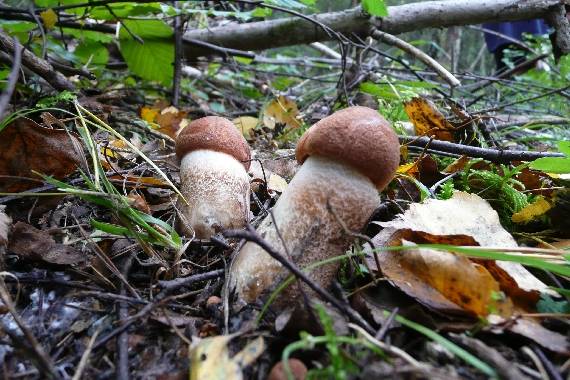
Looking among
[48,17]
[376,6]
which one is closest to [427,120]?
[376,6]

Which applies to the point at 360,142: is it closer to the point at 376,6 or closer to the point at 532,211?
the point at 532,211

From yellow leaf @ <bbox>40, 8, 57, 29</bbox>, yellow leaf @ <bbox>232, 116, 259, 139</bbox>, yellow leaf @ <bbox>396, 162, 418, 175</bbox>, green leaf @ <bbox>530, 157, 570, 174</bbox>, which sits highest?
yellow leaf @ <bbox>40, 8, 57, 29</bbox>

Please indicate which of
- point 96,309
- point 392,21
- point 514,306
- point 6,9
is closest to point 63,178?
point 96,309

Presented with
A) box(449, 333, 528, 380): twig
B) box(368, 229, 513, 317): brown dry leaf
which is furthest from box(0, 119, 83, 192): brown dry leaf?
box(449, 333, 528, 380): twig

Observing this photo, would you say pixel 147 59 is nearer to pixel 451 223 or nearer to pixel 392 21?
pixel 392 21

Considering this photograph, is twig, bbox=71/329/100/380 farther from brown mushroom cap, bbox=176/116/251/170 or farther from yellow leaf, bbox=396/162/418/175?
yellow leaf, bbox=396/162/418/175

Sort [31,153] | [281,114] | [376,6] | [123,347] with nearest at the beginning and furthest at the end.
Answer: [123,347], [31,153], [376,6], [281,114]
